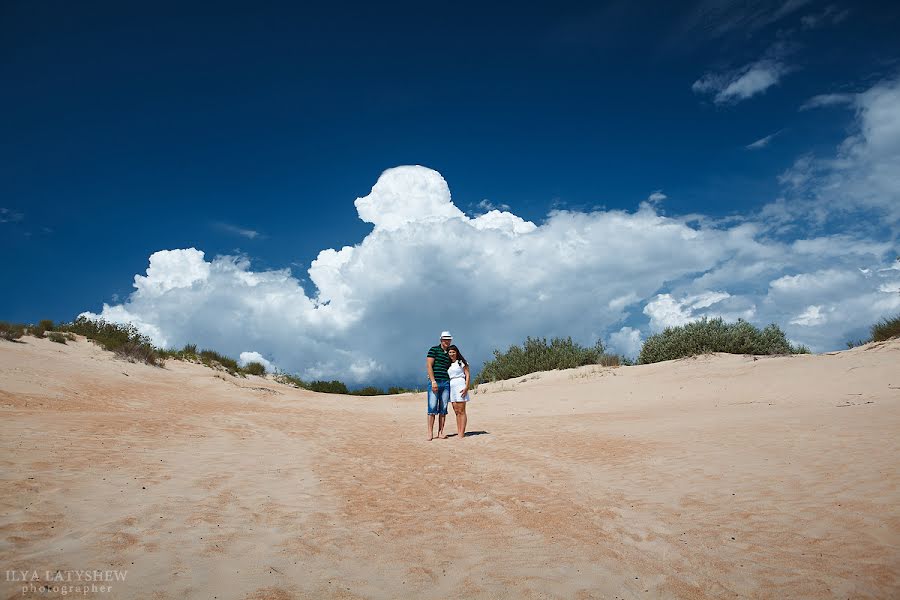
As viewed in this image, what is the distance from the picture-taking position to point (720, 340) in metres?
23.5

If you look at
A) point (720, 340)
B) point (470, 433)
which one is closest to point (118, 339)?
point (470, 433)

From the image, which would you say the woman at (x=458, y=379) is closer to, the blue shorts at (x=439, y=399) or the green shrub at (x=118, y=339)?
the blue shorts at (x=439, y=399)

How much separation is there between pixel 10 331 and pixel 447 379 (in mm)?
21964

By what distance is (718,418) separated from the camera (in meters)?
13.1

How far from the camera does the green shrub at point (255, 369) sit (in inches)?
1358

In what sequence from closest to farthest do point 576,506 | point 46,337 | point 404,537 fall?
point 404,537 → point 576,506 → point 46,337

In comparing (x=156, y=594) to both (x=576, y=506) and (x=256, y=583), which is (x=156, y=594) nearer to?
(x=256, y=583)

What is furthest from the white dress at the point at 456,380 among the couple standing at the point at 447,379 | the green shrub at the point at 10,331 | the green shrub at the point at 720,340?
the green shrub at the point at 10,331

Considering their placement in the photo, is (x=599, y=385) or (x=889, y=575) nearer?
(x=889, y=575)

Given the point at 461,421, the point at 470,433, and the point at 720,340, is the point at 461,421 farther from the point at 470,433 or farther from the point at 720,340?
the point at 720,340

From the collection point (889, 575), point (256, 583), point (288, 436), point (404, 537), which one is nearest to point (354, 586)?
point (256, 583)

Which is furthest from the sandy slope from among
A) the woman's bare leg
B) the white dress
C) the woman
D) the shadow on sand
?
the white dress

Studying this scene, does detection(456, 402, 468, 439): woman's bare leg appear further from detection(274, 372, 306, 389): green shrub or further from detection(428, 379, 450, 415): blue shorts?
detection(274, 372, 306, 389): green shrub

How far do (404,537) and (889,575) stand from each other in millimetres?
4330
